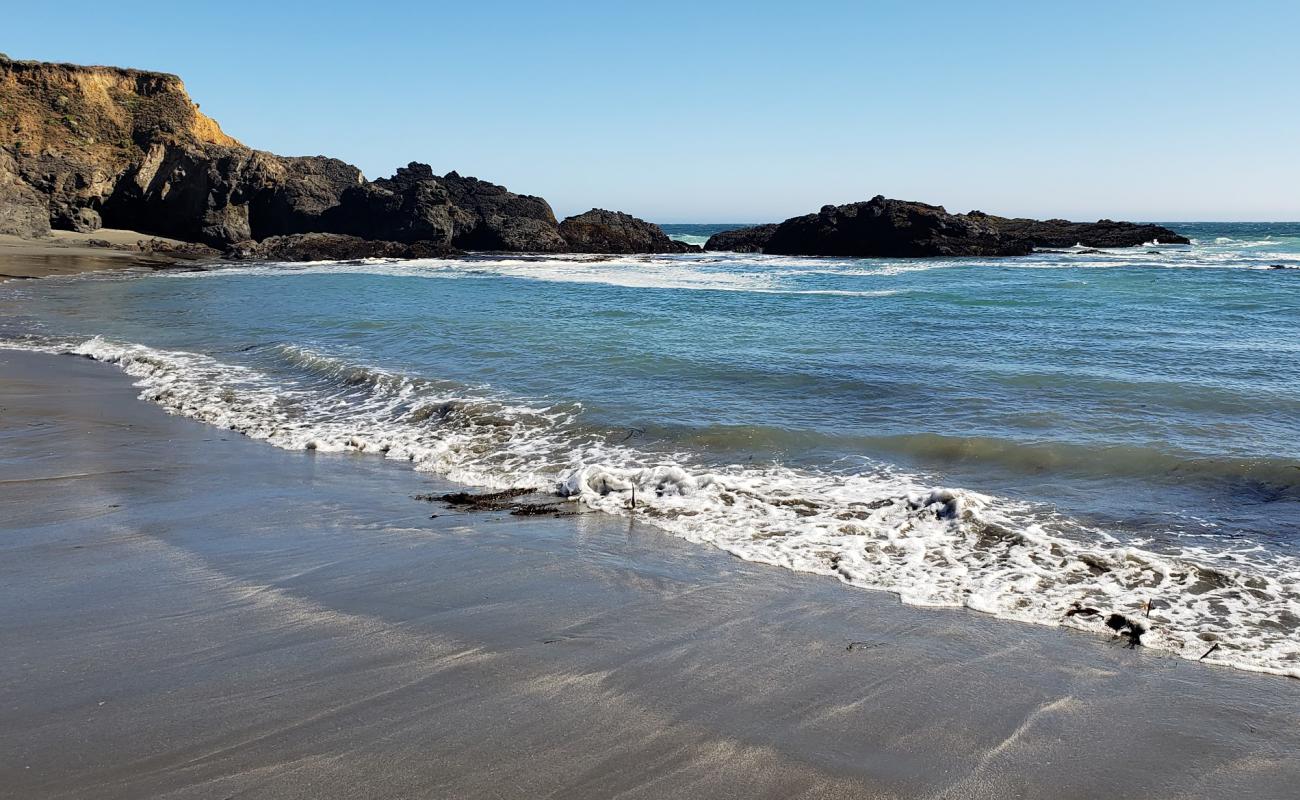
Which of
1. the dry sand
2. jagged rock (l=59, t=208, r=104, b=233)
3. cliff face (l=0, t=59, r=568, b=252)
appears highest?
cliff face (l=0, t=59, r=568, b=252)

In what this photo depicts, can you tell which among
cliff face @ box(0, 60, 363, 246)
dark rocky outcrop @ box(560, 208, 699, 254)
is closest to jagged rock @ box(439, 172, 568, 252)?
dark rocky outcrop @ box(560, 208, 699, 254)

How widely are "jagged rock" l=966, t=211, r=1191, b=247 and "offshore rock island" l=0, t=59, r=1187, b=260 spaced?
182mm

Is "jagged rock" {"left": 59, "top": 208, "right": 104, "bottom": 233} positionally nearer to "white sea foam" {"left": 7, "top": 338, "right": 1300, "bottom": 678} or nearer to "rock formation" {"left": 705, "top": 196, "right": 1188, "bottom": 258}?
"rock formation" {"left": 705, "top": 196, "right": 1188, "bottom": 258}

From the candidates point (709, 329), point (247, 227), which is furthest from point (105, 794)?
point (247, 227)

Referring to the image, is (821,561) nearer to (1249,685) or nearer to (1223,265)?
(1249,685)

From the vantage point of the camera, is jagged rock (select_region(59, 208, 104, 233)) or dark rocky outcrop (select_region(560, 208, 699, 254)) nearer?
jagged rock (select_region(59, 208, 104, 233))

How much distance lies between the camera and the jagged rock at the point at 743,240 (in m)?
55.3

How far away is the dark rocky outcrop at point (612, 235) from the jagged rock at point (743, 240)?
276 cm

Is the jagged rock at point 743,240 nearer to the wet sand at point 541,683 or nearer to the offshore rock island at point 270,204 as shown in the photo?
the offshore rock island at point 270,204

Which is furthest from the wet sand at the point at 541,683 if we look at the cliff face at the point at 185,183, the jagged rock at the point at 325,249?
the cliff face at the point at 185,183

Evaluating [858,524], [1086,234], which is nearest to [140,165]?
[858,524]

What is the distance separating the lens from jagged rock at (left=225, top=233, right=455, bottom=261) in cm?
3956

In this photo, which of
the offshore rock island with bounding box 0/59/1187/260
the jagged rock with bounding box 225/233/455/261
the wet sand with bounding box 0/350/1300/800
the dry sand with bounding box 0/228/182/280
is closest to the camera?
the wet sand with bounding box 0/350/1300/800

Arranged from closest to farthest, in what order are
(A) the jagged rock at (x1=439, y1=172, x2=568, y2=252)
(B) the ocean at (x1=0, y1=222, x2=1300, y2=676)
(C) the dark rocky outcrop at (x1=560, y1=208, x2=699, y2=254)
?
1. (B) the ocean at (x1=0, y1=222, x2=1300, y2=676)
2. (A) the jagged rock at (x1=439, y1=172, x2=568, y2=252)
3. (C) the dark rocky outcrop at (x1=560, y1=208, x2=699, y2=254)
